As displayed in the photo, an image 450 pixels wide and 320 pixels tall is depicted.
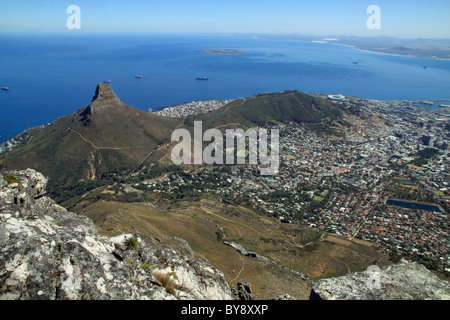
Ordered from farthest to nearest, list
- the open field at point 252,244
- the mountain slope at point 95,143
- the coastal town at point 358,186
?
the mountain slope at point 95,143
the coastal town at point 358,186
the open field at point 252,244

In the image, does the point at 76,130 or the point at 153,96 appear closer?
the point at 76,130

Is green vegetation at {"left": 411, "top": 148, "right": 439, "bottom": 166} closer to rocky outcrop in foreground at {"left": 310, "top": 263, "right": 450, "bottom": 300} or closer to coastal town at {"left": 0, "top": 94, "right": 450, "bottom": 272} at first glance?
coastal town at {"left": 0, "top": 94, "right": 450, "bottom": 272}

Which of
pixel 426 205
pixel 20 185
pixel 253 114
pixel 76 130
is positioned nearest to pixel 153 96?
pixel 253 114

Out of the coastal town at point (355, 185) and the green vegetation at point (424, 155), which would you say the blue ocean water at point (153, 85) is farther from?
the green vegetation at point (424, 155)

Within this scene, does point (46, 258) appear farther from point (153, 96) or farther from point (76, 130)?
point (153, 96)
